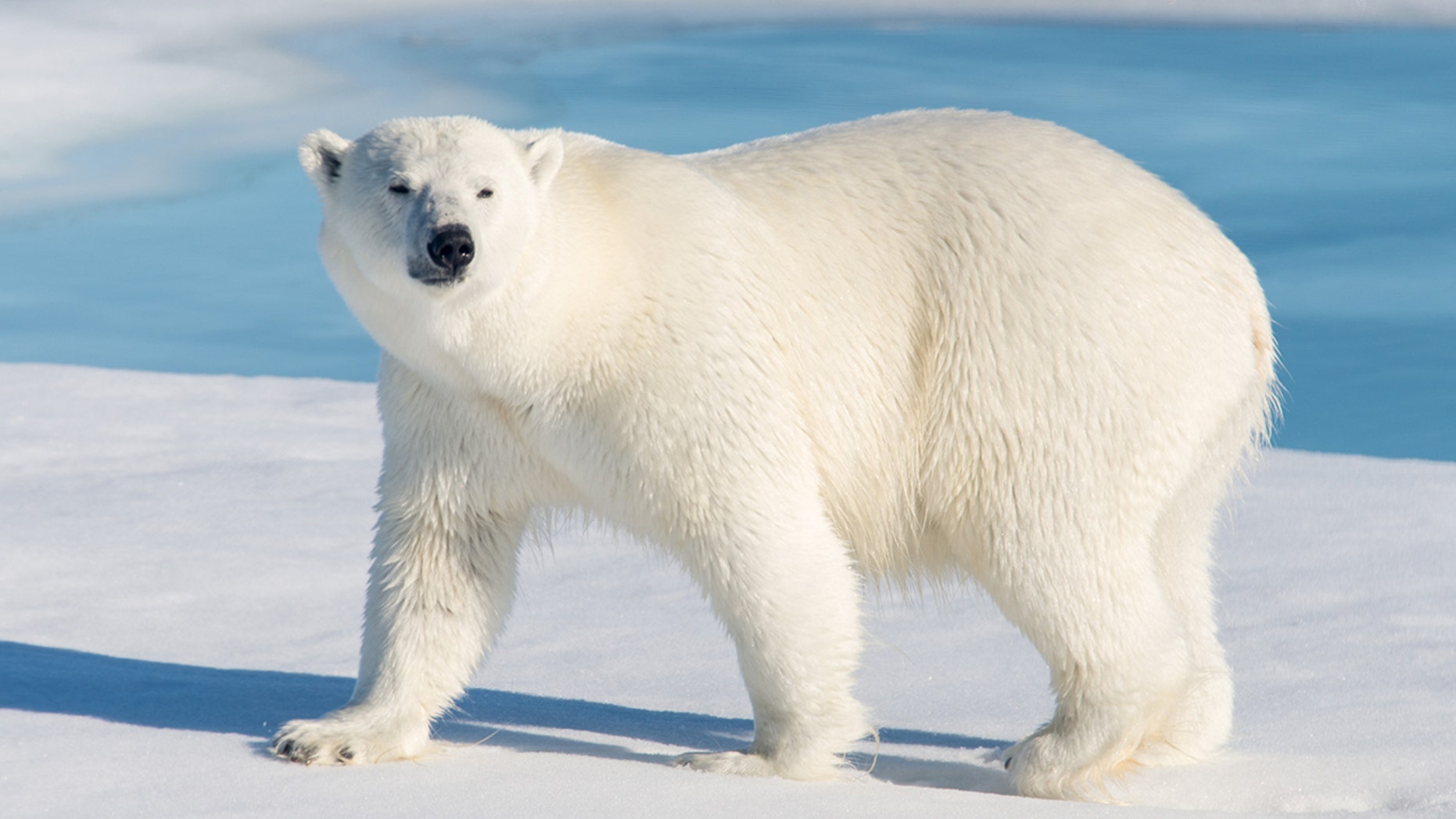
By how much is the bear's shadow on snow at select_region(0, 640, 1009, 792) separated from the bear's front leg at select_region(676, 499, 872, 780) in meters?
0.15

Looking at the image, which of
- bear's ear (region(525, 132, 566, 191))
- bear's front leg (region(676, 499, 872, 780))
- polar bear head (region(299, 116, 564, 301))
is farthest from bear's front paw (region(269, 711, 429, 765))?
bear's ear (region(525, 132, 566, 191))

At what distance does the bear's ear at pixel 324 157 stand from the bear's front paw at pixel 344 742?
3.40 ft

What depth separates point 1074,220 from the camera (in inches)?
137

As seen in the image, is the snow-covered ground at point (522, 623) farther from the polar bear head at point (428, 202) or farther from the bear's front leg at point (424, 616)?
the polar bear head at point (428, 202)

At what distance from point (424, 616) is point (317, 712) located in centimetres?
50

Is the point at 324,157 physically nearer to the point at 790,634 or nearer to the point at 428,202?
the point at 428,202

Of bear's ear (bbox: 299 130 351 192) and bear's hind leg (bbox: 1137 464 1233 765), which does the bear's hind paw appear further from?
bear's hind leg (bbox: 1137 464 1233 765)

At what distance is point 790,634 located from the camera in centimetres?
317

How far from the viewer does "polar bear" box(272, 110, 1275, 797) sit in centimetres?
314

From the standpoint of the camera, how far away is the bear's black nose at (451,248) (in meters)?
2.88

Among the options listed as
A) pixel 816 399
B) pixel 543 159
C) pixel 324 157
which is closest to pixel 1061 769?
pixel 816 399

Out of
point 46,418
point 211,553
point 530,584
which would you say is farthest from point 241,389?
point 530,584

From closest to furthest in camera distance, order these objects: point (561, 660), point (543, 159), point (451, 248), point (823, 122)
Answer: point (451, 248)
point (543, 159)
point (561, 660)
point (823, 122)

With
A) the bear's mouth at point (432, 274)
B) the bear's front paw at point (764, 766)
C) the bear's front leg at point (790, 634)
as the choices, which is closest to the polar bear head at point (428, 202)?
the bear's mouth at point (432, 274)
